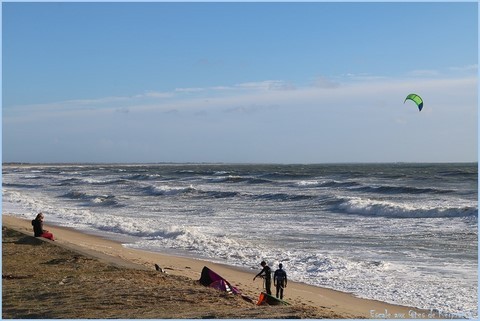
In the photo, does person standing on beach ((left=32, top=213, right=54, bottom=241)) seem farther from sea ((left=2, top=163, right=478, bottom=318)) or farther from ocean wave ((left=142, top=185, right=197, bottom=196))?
ocean wave ((left=142, top=185, right=197, bottom=196))

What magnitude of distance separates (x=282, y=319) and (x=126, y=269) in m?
5.08

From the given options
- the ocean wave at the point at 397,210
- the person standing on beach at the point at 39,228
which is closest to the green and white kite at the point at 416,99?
the ocean wave at the point at 397,210

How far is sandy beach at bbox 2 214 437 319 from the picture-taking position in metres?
8.40

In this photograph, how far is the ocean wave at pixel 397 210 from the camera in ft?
78.6

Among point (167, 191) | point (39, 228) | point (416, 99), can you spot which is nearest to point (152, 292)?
point (39, 228)

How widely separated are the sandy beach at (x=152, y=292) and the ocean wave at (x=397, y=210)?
12.9 m

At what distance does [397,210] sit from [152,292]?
1799 cm

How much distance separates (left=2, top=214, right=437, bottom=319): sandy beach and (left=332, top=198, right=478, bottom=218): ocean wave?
1288 cm

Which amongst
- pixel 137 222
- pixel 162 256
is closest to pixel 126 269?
pixel 162 256

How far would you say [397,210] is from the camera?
2548 centimetres

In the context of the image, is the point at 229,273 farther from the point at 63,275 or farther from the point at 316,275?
the point at 63,275

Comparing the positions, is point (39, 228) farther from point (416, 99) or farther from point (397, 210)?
point (397, 210)

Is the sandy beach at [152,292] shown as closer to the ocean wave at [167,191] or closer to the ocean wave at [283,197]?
the ocean wave at [283,197]

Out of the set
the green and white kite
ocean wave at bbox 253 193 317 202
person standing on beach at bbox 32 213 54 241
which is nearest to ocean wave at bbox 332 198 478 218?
ocean wave at bbox 253 193 317 202
